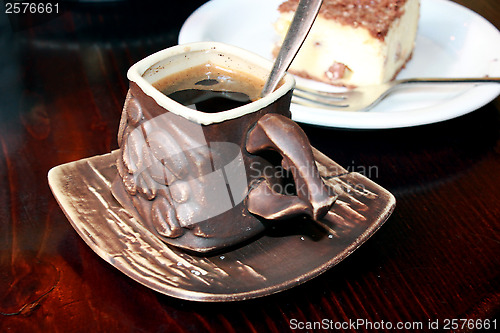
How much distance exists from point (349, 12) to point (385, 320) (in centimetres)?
80

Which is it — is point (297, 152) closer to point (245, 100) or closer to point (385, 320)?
point (245, 100)

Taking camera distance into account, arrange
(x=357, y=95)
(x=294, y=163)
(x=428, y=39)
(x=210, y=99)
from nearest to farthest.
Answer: (x=294, y=163) < (x=210, y=99) < (x=357, y=95) < (x=428, y=39)

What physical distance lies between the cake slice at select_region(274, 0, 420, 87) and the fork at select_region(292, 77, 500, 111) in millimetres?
79

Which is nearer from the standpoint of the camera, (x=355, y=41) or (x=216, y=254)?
(x=216, y=254)

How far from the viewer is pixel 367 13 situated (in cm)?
120

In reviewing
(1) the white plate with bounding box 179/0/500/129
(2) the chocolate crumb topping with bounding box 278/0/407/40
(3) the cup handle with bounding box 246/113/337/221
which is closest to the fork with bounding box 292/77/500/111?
(1) the white plate with bounding box 179/0/500/129

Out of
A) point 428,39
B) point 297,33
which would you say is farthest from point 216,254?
point 428,39

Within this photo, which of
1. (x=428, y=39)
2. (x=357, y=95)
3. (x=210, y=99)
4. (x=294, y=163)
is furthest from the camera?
(x=428, y=39)

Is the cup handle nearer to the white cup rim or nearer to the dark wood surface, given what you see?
the white cup rim

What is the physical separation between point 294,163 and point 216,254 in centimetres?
18

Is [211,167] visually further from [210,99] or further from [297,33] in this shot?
[297,33]

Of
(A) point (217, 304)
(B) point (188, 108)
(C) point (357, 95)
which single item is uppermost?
(B) point (188, 108)

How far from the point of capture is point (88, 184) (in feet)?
2.40

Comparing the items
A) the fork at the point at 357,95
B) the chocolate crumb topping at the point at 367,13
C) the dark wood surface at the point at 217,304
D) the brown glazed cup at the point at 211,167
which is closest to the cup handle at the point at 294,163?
the brown glazed cup at the point at 211,167
